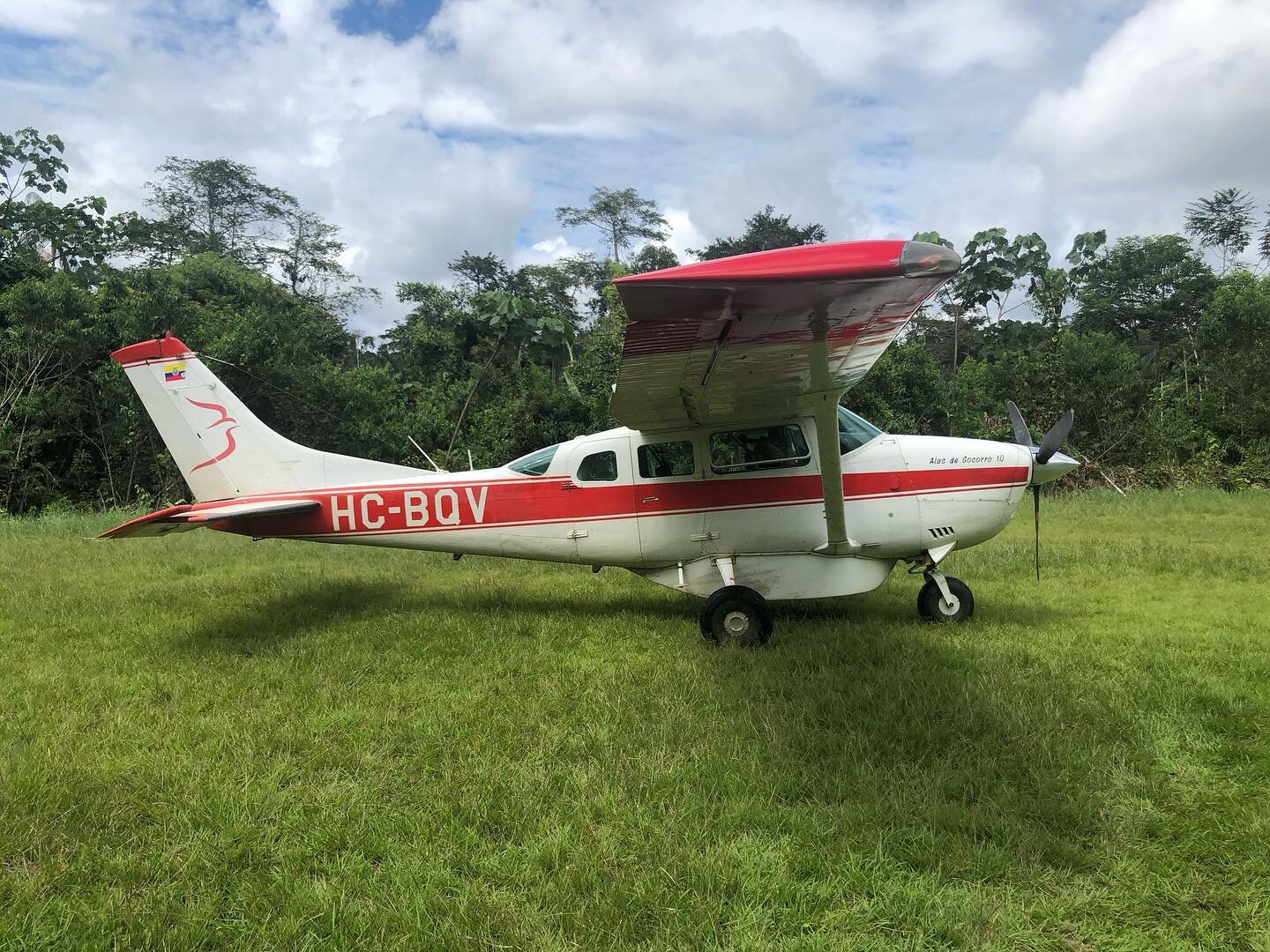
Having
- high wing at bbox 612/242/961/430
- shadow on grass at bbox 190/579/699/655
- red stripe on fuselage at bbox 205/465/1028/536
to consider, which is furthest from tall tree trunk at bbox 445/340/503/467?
high wing at bbox 612/242/961/430

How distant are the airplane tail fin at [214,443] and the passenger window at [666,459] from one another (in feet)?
7.75

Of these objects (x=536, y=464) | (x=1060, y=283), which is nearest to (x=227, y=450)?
(x=536, y=464)

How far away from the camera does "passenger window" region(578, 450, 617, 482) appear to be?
21.9 ft

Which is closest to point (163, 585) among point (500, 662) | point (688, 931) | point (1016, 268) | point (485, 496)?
point (485, 496)

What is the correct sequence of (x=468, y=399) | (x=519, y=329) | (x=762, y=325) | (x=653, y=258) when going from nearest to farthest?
(x=762, y=325)
(x=468, y=399)
(x=519, y=329)
(x=653, y=258)

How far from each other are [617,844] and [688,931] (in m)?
0.54

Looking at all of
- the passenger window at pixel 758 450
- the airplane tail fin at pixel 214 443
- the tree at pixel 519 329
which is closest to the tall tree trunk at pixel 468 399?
the tree at pixel 519 329

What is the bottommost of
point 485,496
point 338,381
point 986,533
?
→ point 986,533

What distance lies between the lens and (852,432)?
6504 millimetres

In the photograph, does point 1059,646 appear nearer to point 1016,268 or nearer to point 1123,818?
point 1123,818

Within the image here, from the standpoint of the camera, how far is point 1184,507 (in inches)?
571

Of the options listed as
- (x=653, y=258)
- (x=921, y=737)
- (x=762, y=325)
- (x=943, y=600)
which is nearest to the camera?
(x=921, y=737)

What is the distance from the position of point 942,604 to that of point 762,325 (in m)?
3.67

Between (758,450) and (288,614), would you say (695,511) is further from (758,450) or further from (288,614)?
(288,614)
